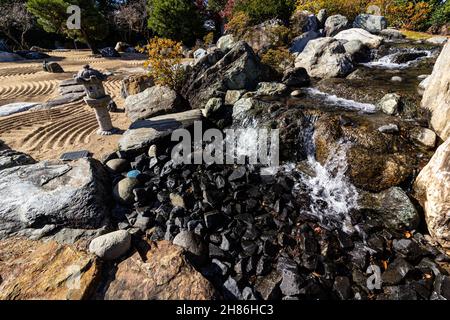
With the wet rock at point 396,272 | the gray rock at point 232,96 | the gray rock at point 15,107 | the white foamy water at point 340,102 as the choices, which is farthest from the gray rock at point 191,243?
the gray rock at point 15,107

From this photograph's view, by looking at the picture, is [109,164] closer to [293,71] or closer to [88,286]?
[88,286]

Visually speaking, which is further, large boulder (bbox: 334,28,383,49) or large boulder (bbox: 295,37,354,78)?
large boulder (bbox: 334,28,383,49)

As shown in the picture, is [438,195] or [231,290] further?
[438,195]

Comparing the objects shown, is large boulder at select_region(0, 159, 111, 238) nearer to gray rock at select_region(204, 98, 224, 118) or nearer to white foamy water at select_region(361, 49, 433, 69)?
gray rock at select_region(204, 98, 224, 118)

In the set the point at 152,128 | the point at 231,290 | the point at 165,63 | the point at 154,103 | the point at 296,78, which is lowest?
the point at 231,290

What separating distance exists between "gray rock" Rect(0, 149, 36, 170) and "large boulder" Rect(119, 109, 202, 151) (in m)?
2.09

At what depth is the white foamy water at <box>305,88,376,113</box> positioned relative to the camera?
6388mm

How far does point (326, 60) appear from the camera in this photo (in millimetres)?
9148

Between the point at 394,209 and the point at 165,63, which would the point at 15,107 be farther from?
the point at 394,209

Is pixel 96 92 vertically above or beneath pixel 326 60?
beneath

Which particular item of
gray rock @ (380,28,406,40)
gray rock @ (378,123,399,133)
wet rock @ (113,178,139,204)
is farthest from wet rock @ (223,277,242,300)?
gray rock @ (380,28,406,40)

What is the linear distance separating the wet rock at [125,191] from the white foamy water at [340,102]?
626 cm

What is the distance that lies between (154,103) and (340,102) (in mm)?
6182

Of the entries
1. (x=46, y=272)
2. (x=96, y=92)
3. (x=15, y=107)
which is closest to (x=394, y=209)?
(x=46, y=272)
